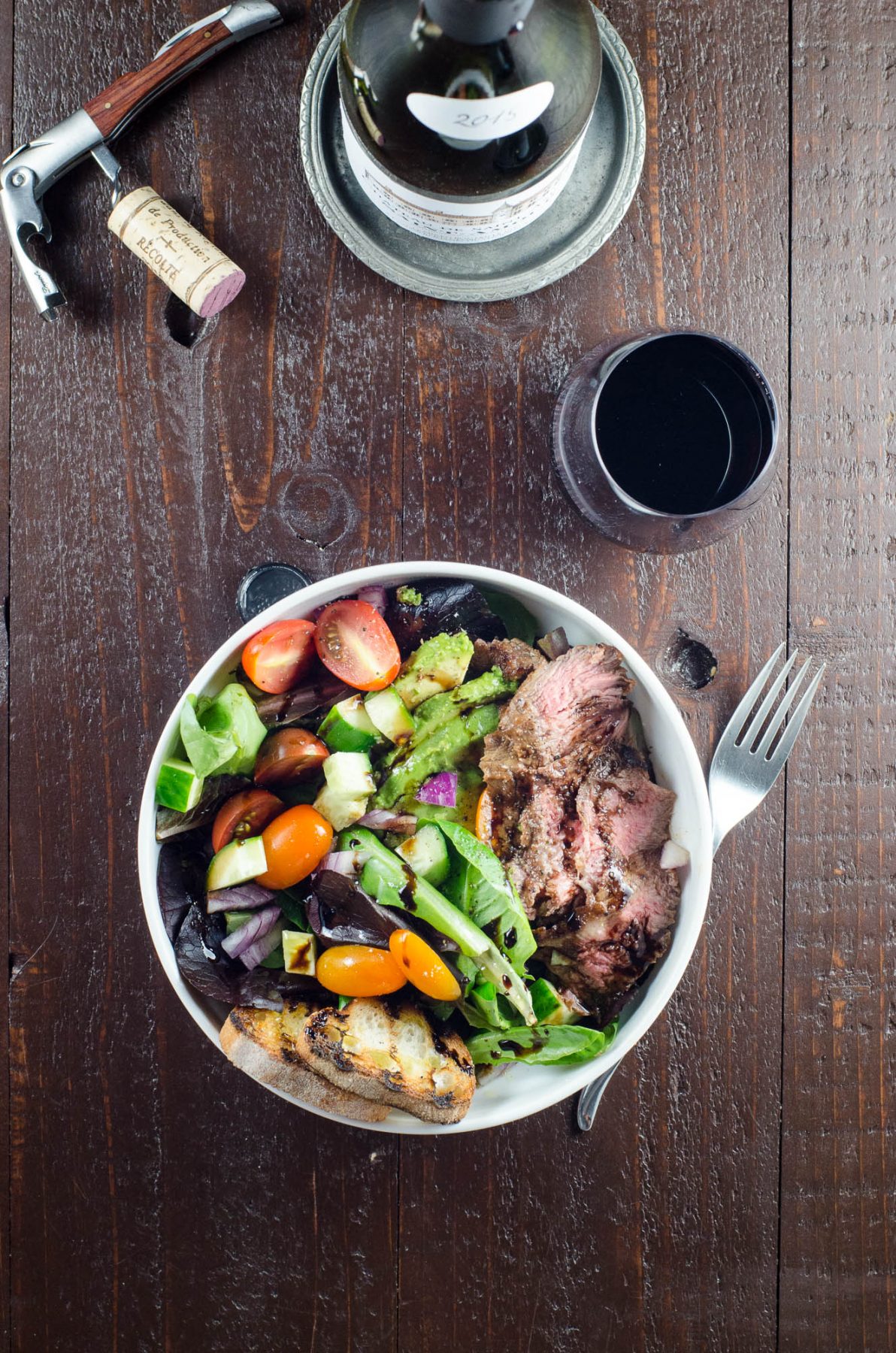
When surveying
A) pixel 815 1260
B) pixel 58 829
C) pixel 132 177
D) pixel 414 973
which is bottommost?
pixel 815 1260

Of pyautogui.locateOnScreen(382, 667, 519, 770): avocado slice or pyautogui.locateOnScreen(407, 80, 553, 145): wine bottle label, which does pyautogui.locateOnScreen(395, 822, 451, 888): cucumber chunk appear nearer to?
pyautogui.locateOnScreen(382, 667, 519, 770): avocado slice

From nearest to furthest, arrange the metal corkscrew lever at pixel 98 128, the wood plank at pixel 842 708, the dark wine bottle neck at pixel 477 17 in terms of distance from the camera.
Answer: the dark wine bottle neck at pixel 477 17, the metal corkscrew lever at pixel 98 128, the wood plank at pixel 842 708

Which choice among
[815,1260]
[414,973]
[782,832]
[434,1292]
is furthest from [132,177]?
[815,1260]

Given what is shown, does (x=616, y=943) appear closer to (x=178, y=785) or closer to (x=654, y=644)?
(x=654, y=644)

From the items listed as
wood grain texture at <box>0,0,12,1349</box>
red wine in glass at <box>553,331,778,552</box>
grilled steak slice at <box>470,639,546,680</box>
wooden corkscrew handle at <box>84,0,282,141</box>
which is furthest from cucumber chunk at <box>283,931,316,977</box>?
wooden corkscrew handle at <box>84,0,282,141</box>

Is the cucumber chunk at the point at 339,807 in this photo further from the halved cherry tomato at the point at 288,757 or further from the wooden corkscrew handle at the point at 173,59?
the wooden corkscrew handle at the point at 173,59

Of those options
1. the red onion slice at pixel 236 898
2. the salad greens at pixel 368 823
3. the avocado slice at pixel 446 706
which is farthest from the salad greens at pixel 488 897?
the red onion slice at pixel 236 898

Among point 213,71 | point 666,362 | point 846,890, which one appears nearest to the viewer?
point 666,362

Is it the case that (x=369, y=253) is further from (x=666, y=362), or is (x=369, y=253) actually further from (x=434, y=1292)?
(x=434, y=1292)
